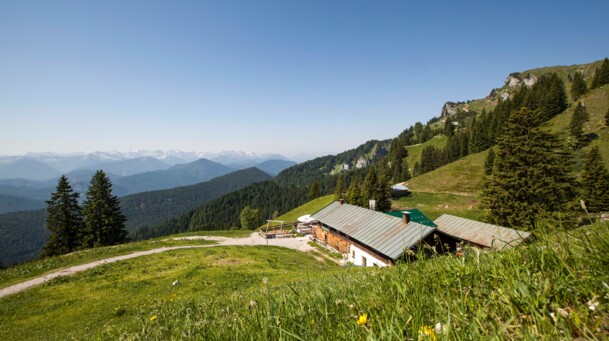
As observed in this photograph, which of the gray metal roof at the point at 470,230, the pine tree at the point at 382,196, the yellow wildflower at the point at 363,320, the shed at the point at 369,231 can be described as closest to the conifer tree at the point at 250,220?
the pine tree at the point at 382,196

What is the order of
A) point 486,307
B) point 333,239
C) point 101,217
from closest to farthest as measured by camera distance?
point 486,307, point 333,239, point 101,217

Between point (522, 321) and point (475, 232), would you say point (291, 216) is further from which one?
point (522, 321)

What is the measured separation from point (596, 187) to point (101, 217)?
305ft

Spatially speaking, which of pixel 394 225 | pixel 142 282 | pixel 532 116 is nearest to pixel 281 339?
pixel 142 282

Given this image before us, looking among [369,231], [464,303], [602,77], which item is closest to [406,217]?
[369,231]

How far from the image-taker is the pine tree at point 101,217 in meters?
54.1

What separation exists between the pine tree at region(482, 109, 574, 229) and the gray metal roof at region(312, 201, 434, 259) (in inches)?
641

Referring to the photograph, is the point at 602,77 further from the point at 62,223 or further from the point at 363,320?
the point at 62,223

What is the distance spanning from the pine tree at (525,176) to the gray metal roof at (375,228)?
16.3 meters

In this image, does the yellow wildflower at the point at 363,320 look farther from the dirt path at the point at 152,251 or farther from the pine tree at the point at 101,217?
the pine tree at the point at 101,217

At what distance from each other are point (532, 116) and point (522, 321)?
1923 inches

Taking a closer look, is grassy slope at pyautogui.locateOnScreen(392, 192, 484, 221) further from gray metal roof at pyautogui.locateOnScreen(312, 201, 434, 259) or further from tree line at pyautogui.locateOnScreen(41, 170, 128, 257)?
tree line at pyautogui.locateOnScreen(41, 170, 128, 257)

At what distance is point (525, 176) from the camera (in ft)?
118

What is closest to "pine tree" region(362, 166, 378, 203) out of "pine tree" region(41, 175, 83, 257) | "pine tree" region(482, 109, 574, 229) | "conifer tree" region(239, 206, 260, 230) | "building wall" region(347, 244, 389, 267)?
"pine tree" region(482, 109, 574, 229)
